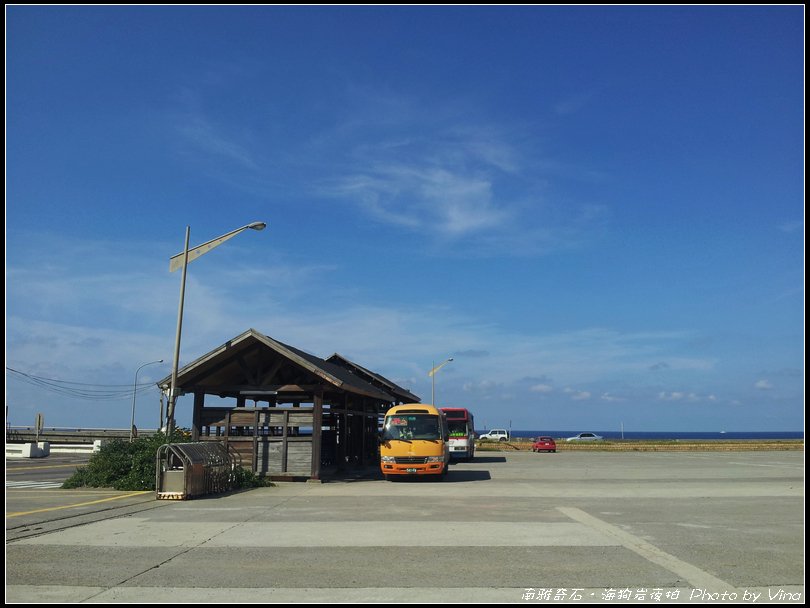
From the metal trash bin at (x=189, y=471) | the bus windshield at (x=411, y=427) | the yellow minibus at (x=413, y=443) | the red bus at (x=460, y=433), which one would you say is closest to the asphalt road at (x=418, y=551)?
the metal trash bin at (x=189, y=471)

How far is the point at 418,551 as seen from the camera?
9578 mm

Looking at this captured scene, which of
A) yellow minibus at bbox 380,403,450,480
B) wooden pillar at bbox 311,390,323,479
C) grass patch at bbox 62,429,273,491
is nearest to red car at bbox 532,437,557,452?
yellow minibus at bbox 380,403,450,480

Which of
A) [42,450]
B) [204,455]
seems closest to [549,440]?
[42,450]

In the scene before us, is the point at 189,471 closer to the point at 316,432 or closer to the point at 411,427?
the point at 316,432

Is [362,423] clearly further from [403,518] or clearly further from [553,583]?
[553,583]

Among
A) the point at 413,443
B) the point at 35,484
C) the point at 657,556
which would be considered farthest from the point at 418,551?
the point at 35,484

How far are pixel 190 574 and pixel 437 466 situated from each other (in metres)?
15.8

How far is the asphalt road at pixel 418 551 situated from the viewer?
727cm

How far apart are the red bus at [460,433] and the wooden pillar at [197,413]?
681 inches

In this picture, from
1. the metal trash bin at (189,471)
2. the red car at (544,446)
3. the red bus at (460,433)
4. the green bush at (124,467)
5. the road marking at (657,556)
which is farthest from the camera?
the red car at (544,446)

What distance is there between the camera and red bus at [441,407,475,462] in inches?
1521

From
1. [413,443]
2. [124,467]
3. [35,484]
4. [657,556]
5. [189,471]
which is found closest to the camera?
[657,556]

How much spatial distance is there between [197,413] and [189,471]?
7167 mm

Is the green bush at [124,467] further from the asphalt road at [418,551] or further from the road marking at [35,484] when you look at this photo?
the asphalt road at [418,551]
